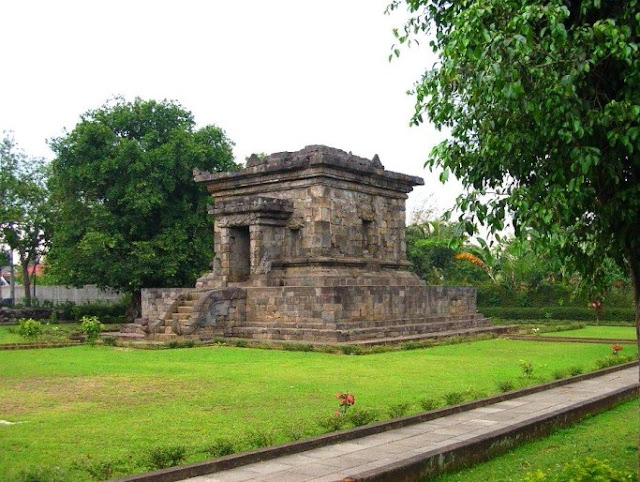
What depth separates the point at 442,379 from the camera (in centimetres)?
1272

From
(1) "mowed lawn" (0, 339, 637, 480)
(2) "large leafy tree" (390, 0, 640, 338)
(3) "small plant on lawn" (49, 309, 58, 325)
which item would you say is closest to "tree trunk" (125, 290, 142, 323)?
(3) "small plant on lawn" (49, 309, 58, 325)

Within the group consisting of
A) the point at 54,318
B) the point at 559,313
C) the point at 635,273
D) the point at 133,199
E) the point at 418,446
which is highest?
the point at 133,199

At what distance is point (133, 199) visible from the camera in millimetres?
30562

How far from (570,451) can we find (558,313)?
27444mm

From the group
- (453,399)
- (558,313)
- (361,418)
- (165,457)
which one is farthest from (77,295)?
(165,457)

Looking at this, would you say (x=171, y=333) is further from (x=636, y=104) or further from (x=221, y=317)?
(x=636, y=104)

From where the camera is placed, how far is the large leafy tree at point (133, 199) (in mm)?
30484

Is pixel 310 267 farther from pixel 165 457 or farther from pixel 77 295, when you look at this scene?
pixel 77 295

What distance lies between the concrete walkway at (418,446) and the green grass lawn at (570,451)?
6.0 inches

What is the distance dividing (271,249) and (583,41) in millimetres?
18027

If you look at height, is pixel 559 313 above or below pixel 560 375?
above

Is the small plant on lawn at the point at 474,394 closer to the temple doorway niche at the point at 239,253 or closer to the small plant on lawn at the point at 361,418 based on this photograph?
the small plant on lawn at the point at 361,418

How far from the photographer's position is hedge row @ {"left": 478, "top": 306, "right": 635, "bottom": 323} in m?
32.2

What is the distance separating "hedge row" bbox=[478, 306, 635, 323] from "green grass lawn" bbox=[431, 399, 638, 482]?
2432 centimetres
